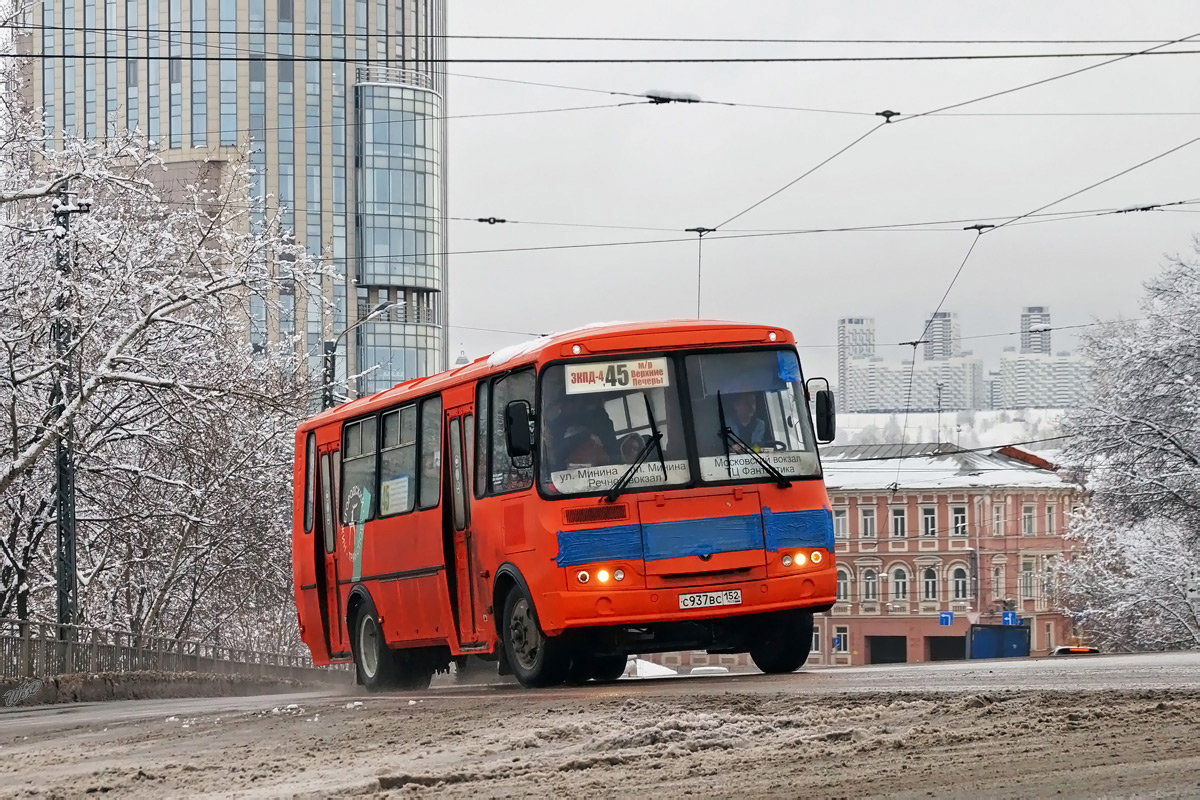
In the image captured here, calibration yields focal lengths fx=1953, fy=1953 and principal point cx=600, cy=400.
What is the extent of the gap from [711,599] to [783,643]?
5.85 ft

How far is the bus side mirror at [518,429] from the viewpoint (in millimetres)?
15133

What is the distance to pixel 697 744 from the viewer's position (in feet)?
32.1

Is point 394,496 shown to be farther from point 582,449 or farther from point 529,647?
point 582,449

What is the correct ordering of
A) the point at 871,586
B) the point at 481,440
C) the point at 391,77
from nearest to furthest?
the point at 481,440 < the point at 871,586 < the point at 391,77

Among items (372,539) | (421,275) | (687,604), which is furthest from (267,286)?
(421,275)

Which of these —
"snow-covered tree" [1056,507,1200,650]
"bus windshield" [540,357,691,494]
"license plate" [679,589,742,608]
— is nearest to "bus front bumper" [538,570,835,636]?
"license plate" [679,589,742,608]

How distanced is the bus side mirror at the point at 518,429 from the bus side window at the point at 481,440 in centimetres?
120

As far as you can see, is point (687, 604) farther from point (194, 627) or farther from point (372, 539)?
point (194, 627)

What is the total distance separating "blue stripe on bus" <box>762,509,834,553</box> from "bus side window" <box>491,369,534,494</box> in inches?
76.0

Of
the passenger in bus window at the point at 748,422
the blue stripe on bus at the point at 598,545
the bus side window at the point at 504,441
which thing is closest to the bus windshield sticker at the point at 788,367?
the passenger in bus window at the point at 748,422

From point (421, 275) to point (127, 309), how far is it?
277ft

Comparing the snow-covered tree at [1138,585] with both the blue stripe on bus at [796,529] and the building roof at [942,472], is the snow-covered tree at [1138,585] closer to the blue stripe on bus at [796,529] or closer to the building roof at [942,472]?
the blue stripe on bus at [796,529]

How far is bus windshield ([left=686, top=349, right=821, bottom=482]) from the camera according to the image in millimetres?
15500

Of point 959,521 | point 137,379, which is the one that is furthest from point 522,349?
point 959,521
